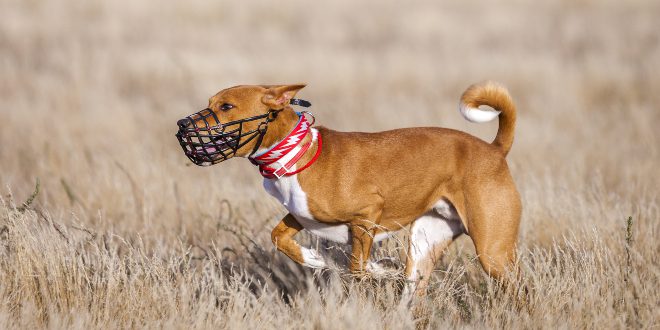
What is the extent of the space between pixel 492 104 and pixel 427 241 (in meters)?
0.90

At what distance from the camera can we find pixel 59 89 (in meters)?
10.8

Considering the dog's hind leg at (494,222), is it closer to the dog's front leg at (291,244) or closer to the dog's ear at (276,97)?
the dog's front leg at (291,244)

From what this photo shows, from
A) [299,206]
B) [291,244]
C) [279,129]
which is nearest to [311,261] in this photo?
[291,244]

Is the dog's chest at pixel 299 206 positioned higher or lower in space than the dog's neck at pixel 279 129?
lower

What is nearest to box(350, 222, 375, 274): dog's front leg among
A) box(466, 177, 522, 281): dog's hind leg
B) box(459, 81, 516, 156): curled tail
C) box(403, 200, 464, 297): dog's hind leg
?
box(403, 200, 464, 297): dog's hind leg

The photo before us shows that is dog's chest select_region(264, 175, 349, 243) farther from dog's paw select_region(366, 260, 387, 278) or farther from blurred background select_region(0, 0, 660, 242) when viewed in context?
blurred background select_region(0, 0, 660, 242)

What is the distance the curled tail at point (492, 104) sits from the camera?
4.68 meters

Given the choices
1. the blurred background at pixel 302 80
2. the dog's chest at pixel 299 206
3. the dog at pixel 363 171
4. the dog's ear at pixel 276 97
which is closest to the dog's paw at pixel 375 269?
the dog at pixel 363 171

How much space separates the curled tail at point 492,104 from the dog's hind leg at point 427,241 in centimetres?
54

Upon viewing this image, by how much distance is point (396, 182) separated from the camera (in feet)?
14.6

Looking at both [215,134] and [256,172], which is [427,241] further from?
[256,172]

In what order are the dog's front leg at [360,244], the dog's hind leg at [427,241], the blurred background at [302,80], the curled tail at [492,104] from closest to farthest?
the dog's front leg at [360,244], the curled tail at [492,104], the dog's hind leg at [427,241], the blurred background at [302,80]

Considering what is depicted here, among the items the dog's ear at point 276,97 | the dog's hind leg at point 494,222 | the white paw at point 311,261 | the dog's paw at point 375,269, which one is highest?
the dog's ear at point 276,97

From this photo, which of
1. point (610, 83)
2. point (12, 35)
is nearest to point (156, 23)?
point (12, 35)
